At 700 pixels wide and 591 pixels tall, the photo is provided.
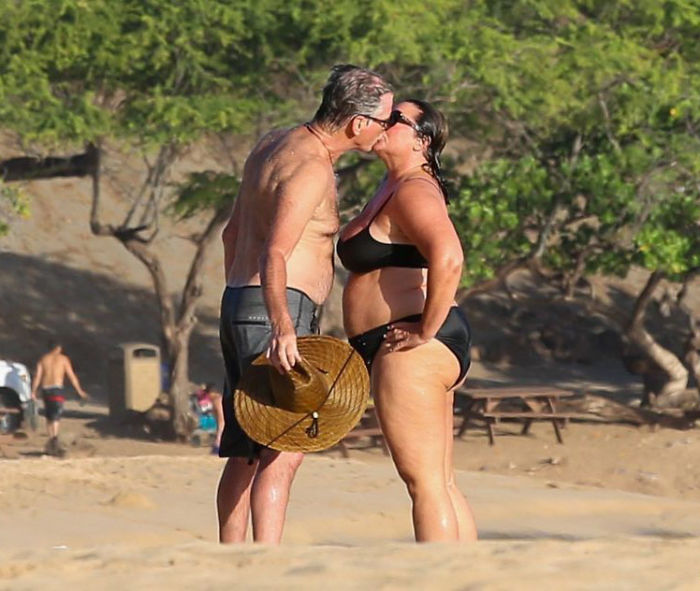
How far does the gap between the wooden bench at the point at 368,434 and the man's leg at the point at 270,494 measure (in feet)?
38.5

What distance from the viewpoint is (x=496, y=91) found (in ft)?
65.4

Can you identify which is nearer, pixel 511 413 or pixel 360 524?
pixel 360 524

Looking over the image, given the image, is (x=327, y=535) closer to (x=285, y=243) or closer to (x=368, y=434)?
(x=285, y=243)

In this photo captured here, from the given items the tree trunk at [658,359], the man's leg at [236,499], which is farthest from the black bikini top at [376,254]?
the tree trunk at [658,359]

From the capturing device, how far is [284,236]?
18.4 ft

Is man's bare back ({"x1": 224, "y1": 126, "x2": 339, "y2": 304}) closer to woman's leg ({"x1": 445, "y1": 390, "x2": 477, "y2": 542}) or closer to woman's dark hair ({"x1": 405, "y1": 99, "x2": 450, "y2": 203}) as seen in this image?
woman's dark hair ({"x1": 405, "y1": 99, "x2": 450, "y2": 203})

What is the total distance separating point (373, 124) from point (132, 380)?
1754 centimetres

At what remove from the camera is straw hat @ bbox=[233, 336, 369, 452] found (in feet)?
18.4

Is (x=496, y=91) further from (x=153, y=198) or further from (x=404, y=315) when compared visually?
(x=404, y=315)

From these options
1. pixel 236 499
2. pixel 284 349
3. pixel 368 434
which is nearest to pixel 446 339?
pixel 284 349

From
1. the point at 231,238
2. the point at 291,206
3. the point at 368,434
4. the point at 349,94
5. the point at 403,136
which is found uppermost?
the point at 349,94

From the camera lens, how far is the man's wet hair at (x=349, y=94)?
571 cm

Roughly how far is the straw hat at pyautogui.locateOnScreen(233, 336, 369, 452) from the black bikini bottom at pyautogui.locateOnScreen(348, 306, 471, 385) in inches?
4.9

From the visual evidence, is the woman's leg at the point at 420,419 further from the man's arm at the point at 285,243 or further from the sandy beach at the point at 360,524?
the man's arm at the point at 285,243
